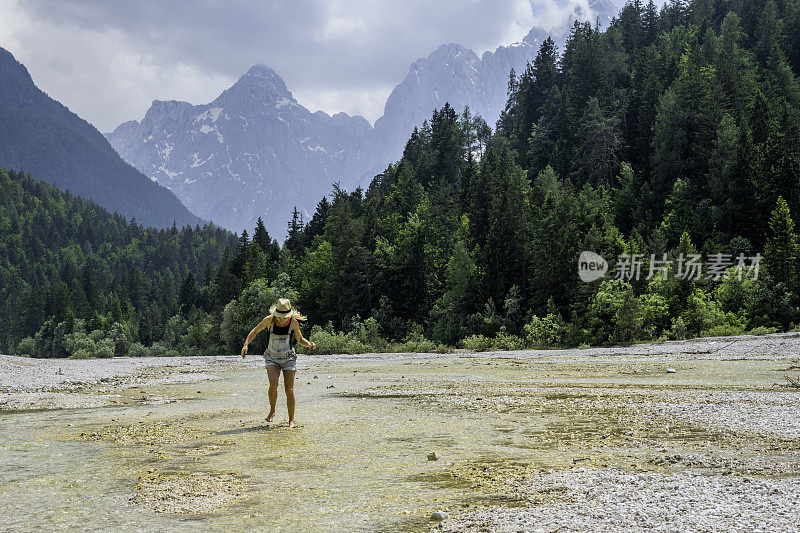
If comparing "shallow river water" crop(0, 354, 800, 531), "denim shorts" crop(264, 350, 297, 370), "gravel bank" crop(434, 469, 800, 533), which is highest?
"denim shorts" crop(264, 350, 297, 370)

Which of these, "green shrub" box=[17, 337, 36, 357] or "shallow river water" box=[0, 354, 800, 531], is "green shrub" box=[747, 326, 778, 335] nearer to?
"shallow river water" box=[0, 354, 800, 531]

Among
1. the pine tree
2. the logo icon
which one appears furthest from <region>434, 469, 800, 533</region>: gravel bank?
the pine tree

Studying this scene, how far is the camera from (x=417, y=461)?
8.87 metres

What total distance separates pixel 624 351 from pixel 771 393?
22.3 metres

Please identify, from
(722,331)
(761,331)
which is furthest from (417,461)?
(722,331)

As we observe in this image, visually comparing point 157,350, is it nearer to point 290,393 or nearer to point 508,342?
point 508,342

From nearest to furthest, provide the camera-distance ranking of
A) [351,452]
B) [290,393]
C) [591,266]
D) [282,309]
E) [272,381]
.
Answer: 1. [351,452]
2. [282,309]
3. [290,393]
4. [272,381]
5. [591,266]

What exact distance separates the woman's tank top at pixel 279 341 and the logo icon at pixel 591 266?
4195 centimetres

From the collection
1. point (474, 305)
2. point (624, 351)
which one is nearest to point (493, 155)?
point (474, 305)

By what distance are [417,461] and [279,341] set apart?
16.4 feet

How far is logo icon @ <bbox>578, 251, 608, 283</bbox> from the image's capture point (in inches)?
1975

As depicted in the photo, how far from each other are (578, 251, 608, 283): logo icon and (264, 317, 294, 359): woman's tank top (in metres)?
41.9

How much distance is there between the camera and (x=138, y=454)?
386 inches

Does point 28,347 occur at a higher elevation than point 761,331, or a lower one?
lower
